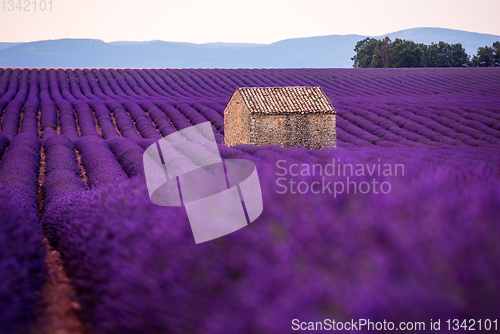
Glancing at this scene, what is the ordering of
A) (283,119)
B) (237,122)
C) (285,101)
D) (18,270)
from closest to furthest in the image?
(18,270) → (283,119) → (285,101) → (237,122)

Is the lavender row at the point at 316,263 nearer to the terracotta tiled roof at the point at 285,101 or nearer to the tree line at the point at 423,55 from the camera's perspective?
the terracotta tiled roof at the point at 285,101

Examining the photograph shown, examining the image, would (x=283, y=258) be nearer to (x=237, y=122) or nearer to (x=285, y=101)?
(x=285, y=101)

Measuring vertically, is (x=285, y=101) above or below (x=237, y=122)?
above

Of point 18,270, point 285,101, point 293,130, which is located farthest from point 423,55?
point 18,270

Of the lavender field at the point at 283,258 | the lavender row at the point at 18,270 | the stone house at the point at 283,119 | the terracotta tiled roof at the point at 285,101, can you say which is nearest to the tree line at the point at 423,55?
the terracotta tiled roof at the point at 285,101

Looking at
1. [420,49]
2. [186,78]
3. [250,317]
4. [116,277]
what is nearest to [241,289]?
[250,317]

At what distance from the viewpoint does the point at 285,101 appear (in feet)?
53.0

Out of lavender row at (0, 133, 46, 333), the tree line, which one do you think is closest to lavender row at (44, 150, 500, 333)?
lavender row at (0, 133, 46, 333)

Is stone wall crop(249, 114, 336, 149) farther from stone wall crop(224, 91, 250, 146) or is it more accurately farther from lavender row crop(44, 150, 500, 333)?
lavender row crop(44, 150, 500, 333)

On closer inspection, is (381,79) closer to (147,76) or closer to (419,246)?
(147,76)

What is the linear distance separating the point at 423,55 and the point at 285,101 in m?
51.0

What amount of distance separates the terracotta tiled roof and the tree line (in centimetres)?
4527

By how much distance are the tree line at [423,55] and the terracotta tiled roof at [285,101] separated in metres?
45.3

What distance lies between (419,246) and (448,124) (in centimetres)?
2133
